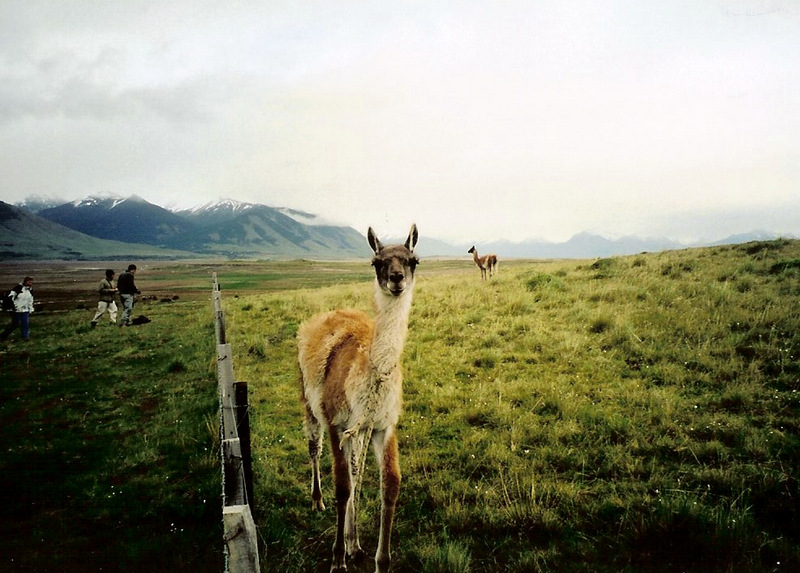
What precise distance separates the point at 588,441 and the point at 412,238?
404cm

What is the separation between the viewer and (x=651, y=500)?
4.27 meters

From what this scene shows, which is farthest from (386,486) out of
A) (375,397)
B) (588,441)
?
(588,441)

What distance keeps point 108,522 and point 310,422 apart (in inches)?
105

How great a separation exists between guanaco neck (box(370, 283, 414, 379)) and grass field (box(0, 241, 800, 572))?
1.94m

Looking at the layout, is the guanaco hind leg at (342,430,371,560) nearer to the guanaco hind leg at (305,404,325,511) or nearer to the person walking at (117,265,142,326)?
the guanaco hind leg at (305,404,325,511)

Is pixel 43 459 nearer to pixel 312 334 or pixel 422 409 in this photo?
pixel 312 334

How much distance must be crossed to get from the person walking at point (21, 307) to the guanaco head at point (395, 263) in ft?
59.0

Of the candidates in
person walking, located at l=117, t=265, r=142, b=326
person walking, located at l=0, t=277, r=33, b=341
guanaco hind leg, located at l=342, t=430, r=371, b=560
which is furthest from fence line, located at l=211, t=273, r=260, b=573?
person walking, located at l=0, t=277, r=33, b=341

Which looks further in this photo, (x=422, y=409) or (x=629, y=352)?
(x=629, y=352)

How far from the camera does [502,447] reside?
543cm

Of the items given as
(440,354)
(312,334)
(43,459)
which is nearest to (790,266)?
(440,354)

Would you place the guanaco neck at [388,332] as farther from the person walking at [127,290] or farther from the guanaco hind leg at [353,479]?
the person walking at [127,290]

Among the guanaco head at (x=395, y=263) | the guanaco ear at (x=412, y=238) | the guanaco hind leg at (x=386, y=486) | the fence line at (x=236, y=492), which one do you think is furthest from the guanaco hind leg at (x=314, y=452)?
the guanaco ear at (x=412, y=238)

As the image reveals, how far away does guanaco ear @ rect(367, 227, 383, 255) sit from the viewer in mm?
4301
